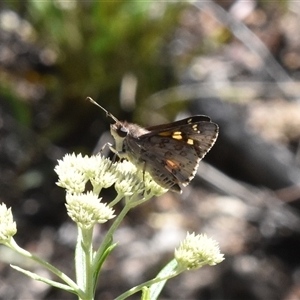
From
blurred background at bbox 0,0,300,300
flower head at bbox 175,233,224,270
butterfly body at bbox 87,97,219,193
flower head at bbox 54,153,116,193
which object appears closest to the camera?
flower head at bbox 175,233,224,270

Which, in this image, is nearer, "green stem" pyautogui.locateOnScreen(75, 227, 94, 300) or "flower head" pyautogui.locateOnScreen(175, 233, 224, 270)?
"green stem" pyautogui.locateOnScreen(75, 227, 94, 300)

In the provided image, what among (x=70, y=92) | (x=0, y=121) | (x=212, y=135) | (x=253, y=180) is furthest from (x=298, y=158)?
(x=212, y=135)

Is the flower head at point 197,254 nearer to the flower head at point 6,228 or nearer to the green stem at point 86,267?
the green stem at point 86,267

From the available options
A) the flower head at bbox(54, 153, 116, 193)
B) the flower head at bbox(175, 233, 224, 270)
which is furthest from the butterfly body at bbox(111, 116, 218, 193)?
the flower head at bbox(175, 233, 224, 270)

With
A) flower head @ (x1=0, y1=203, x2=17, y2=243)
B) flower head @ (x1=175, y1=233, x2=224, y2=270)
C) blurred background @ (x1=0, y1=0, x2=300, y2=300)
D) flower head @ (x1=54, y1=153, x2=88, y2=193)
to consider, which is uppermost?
flower head @ (x1=54, y1=153, x2=88, y2=193)

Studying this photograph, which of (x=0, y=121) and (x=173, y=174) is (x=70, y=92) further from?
(x=173, y=174)

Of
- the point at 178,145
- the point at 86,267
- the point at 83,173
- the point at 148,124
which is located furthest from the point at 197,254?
the point at 148,124

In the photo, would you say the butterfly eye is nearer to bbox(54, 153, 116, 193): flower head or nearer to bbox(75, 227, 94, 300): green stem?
bbox(54, 153, 116, 193): flower head

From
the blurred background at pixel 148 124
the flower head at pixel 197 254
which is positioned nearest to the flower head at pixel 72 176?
the flower head at pixel 197 254
